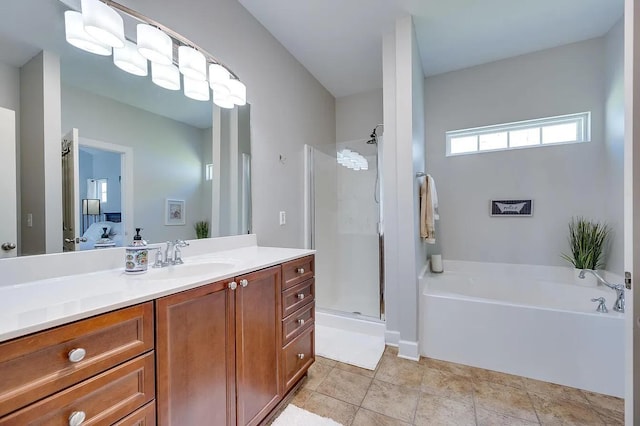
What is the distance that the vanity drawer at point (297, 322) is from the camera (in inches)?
57.0

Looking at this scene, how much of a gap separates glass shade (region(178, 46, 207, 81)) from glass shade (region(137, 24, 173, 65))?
68mm

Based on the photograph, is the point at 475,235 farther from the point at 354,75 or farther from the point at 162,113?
the point at 162,113

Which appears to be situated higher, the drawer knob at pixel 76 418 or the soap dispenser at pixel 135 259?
the soap dispenser at pixel 135 259

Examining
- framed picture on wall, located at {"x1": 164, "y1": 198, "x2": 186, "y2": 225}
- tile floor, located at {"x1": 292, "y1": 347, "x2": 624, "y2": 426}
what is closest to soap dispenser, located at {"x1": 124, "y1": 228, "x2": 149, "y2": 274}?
framed picture on wall, located at {"x1": 164, "y1": 198, "x2": 186, "y2": 225}

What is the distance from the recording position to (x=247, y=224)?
77.6 inches

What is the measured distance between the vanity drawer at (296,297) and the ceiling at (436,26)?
81.6 inches

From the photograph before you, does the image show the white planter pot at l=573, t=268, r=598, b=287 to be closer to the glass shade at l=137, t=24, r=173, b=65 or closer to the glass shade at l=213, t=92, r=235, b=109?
the glass shade at l=213, t=92, r=235, b=109

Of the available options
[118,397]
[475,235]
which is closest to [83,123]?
[118,397]

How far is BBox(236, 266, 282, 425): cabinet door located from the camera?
115 cm

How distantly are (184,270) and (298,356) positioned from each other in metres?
0.86

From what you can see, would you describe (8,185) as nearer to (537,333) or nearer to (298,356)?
(298,356)

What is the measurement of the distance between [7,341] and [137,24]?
1.47 m

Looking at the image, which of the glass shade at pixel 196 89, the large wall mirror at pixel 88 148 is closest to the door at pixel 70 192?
the large wall mirror at pixel 88 148

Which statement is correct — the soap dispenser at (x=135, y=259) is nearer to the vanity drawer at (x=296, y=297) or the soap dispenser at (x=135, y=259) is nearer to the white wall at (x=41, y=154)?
the white wall at (x=41, y=154)
